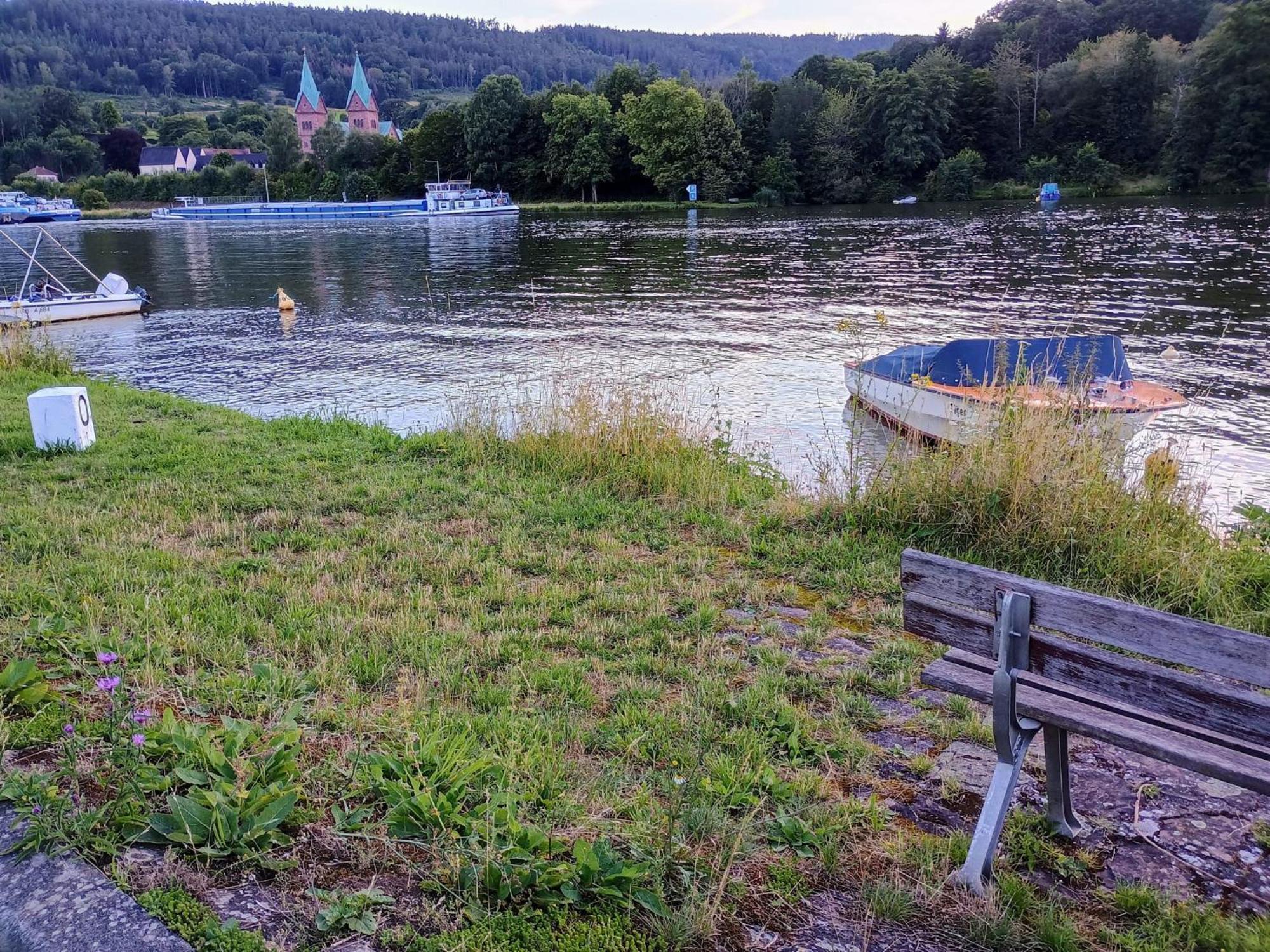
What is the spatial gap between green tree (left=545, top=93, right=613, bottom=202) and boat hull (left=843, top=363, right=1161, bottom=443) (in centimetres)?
7917

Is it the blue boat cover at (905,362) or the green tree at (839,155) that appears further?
the green tree at (839,155)

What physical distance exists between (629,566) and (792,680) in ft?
6.23

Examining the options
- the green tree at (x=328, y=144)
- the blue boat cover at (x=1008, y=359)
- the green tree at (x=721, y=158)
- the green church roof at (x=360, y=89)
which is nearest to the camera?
the blue boat cover at (x=1008, y=359)

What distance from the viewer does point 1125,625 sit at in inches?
105

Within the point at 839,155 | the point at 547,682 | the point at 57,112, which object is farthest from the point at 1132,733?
the point at 57,112

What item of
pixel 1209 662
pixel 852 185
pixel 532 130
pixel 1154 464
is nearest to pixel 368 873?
pixel 1209 662

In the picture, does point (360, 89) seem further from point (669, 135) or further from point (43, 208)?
point (669, 135)

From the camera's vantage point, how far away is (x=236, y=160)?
422 ft

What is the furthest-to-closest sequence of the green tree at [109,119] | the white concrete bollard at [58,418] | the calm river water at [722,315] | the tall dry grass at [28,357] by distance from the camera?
the green tree at [109,119]
the calm river water at [722,315]
the tall dry grass at [28,357]
the white concrete bollard at [58,418]

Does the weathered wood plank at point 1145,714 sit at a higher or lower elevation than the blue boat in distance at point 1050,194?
lower

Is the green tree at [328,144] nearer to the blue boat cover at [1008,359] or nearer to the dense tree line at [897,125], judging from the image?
the dense tree line at [897,125]

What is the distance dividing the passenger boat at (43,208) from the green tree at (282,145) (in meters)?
22.5

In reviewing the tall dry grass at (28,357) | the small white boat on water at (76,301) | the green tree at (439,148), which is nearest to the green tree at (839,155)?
the green tree at (439,148)

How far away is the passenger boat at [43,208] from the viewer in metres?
94.8
